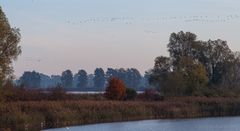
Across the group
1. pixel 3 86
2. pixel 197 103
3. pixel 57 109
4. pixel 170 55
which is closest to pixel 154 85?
pixel 170 55

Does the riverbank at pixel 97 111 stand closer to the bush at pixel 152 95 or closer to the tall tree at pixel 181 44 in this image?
the bush at pixel 152 95

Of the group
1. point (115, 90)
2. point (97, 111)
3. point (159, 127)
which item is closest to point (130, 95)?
point (115, 90)

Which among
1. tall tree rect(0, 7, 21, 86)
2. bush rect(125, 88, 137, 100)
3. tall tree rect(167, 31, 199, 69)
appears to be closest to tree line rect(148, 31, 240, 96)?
tall tree rect(167, 31, 199, 69)

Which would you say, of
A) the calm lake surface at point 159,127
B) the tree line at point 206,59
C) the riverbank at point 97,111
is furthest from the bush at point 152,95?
the calm lake surface at point 159,127

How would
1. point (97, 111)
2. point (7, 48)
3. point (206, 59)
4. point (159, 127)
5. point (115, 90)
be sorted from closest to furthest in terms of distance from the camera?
point (7, 48)
point (159, 127)
point (97, 111)
point (115, 90)
point (206, 59)

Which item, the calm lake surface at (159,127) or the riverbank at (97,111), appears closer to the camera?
the riverbank at (97,111)

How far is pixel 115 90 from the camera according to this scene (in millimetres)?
89062

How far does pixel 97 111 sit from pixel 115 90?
2006 centimetres

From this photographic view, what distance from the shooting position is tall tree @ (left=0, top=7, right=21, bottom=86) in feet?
161

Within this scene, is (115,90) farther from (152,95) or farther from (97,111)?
(97,111)

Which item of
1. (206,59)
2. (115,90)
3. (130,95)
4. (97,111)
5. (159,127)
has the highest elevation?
(206,59)

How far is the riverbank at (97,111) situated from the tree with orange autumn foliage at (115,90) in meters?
7.27

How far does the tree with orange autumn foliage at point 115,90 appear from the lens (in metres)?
89.1

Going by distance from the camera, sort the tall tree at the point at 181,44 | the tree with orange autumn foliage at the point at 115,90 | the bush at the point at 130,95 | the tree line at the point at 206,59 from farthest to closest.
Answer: the tall tree at the point at 181,44
the tree line at the point at 206,59
the bush at the point at 130,95
the tree with orange autumn foliage at the point at 115,90
